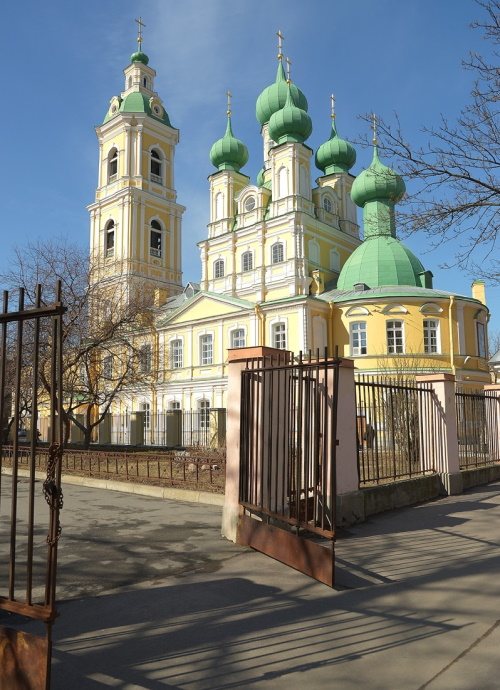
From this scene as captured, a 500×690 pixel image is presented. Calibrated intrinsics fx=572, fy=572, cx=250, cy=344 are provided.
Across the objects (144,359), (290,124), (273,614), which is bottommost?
(273,614)

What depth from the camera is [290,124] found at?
40719 mm

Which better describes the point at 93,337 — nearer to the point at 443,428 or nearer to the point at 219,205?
the point at 443,428

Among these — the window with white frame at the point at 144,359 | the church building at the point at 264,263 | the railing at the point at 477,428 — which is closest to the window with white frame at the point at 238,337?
the church building at the point at 264,263

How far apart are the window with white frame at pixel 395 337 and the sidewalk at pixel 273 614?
23.2 m

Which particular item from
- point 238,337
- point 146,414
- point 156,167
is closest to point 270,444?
point 238,337

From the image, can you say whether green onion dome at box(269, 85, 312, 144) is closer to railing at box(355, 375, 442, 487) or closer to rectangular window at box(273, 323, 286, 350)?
rectangular window at box(273, 323, 286, 350)

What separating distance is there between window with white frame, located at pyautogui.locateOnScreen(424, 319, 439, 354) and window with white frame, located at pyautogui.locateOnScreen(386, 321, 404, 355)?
1293 mm

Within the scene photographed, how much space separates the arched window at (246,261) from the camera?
4019 cm

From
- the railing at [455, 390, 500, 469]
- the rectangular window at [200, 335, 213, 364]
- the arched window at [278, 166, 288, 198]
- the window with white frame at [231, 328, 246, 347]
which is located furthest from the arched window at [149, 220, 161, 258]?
the railing at [455, 390, 500, 469]

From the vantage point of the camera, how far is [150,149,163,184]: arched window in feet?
156

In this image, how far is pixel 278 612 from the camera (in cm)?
446

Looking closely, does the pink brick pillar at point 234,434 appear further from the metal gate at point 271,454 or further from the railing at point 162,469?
the railing at point 162,469

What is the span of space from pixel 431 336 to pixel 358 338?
3.81 m

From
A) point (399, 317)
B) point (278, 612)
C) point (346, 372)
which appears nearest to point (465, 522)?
point (346, 372)
